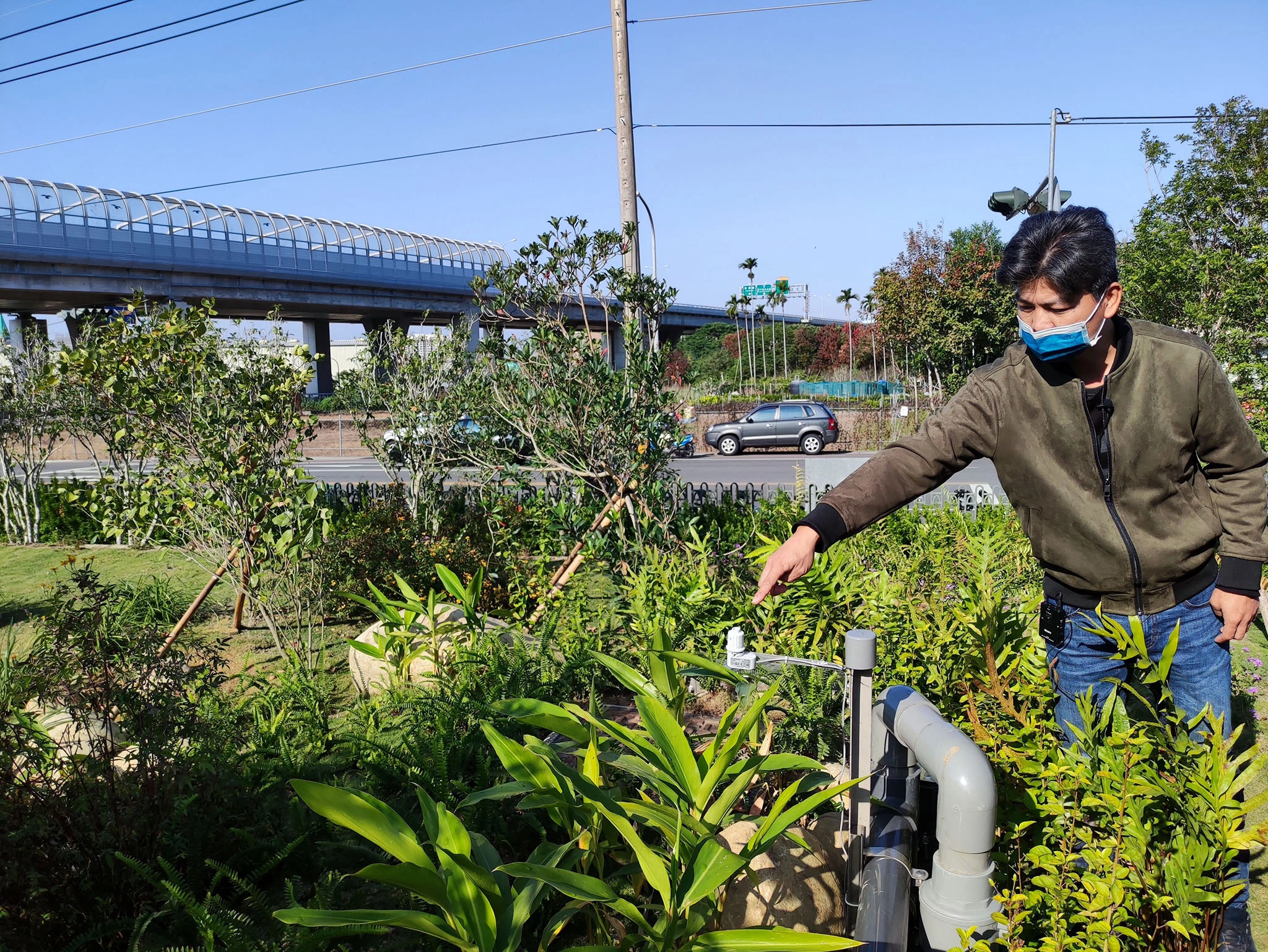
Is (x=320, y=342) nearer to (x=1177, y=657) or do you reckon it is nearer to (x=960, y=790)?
(x=1177, y=657)

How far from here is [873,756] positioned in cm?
230

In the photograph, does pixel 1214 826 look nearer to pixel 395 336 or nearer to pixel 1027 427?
pixel 1027 427

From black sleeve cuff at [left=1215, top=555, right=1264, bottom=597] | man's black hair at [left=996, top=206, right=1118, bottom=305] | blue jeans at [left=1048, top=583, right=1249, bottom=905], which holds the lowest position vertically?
blue jeans at [left=1048, top=583, right=1249, bottom=905]

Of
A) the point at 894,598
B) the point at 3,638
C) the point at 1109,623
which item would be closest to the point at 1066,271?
the point at 1109,623

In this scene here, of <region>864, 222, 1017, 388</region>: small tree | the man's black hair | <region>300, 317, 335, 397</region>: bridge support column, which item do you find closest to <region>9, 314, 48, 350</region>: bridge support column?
the man's black hair

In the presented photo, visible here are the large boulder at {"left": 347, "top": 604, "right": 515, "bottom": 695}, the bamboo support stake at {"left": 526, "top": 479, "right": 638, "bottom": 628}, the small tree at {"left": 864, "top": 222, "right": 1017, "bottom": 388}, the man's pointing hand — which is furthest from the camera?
the small tree at {"left": 864, "top": 222, "right": 1017, "bottom": 388}

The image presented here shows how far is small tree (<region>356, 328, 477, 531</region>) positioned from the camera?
28.3 feet

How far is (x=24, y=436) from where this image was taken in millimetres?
11562

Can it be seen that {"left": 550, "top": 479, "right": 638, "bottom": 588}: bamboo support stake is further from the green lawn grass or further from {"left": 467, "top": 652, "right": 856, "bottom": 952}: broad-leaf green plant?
{"left": 467, "top": 652, "right": 856, "bottom": 952}: broad-leaf green plant

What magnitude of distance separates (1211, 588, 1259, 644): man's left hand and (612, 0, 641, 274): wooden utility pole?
8.00 metres

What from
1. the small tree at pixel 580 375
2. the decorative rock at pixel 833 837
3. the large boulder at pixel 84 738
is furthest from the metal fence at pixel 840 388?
the decorative rock at pixel 833 837

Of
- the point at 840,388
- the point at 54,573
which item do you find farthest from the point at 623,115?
the point at 840,388

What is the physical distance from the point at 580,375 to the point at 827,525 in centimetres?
409

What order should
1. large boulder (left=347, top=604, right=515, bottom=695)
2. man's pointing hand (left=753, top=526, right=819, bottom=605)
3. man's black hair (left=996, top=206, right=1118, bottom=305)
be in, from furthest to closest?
large boulder (left=347, top=604, right=515, bottom=695) < man's black hair (left=996, top=206, right=1118, bottom=305) < man's pointing hand (left=753, top=526, right=819, bottom=605)
